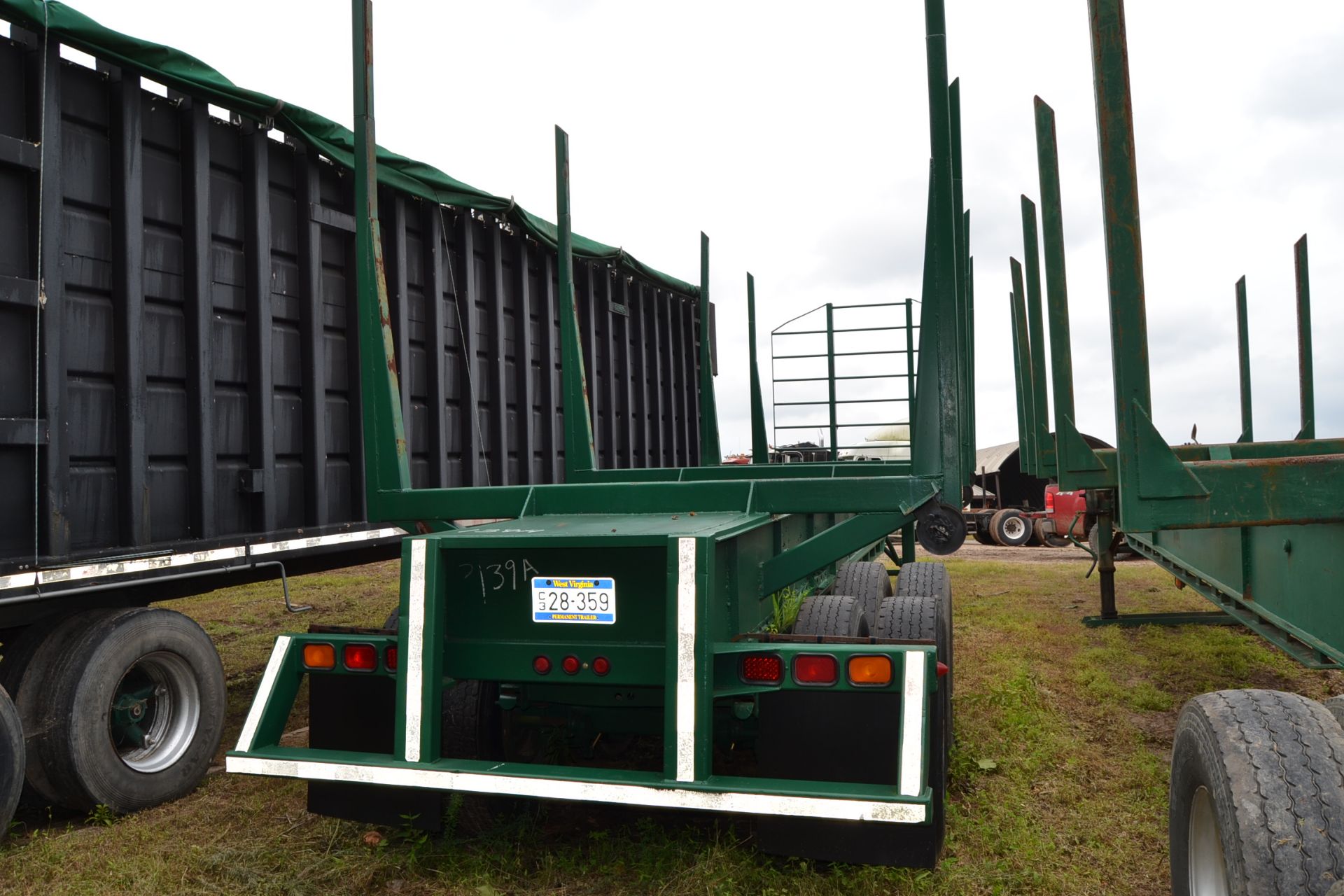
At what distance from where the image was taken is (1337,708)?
7.40ft

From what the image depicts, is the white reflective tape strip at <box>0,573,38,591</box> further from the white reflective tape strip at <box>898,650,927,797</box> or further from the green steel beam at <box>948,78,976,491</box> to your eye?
the green steel beam at <box>948,78,976,491</box>

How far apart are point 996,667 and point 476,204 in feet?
15.7

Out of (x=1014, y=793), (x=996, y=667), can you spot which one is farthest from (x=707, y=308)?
(x=1014, y=793)

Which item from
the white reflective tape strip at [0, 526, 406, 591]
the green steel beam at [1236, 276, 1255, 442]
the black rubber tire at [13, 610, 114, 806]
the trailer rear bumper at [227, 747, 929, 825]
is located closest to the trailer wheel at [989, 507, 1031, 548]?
the green steel beam at [1236, 276, 1255, 442]

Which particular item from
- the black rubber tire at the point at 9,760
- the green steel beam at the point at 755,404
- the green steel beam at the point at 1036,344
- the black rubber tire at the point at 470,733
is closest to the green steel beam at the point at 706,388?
the green steel beam at the point at 755,404

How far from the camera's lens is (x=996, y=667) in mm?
6234

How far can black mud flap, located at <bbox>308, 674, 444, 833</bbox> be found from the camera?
10.7ft

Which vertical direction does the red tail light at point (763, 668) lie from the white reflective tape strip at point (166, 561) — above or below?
below

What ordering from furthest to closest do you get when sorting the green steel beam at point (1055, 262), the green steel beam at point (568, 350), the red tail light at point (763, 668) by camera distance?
the green steel beam at point (1055, 262)
the green steel beam at point (568, 350)
the red tail light at point (763, 668)

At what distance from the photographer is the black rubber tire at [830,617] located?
3861 millimetres

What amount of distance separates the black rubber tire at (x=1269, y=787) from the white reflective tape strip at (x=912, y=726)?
72 cm

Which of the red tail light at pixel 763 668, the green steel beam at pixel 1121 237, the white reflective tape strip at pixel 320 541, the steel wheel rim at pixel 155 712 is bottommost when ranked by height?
the steel wheel rim at pixel 155 712

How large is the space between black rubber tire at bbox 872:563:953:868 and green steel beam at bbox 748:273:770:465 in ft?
13.0

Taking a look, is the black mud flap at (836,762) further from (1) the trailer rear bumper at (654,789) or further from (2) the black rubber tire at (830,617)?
(2) the black rubber tire at (830,617)
